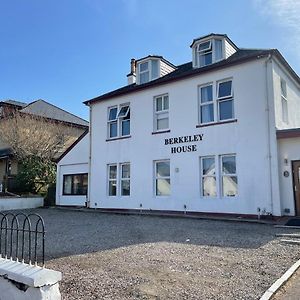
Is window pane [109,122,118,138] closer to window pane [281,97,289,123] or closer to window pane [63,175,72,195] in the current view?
window pane [63,175,72,195]

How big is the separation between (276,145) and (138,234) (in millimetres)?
7016

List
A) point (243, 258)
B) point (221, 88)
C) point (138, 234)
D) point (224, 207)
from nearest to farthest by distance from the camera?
Answer: 1. point (243, 258)
2. point (138, 234)
3. point (224, 207)
4. point (221, 88)

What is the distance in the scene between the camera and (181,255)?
7.80 metres

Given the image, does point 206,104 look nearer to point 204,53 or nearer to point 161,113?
point 161,113

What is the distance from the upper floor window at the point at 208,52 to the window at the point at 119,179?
698 centimetres

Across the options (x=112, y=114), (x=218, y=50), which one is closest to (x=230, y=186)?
(x=218, y=50)

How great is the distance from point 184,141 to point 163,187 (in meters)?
2.74

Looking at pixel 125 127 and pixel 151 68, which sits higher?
pixel 151 68

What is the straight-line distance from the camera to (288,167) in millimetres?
14016

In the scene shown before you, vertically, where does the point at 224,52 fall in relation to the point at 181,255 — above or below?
above

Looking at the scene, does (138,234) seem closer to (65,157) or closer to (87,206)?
Answer: (87,206)

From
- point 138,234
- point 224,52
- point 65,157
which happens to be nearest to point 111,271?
point 138,234

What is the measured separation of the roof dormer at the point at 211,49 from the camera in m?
16.8

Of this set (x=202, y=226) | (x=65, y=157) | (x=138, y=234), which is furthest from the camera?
(x=65, y=157)
